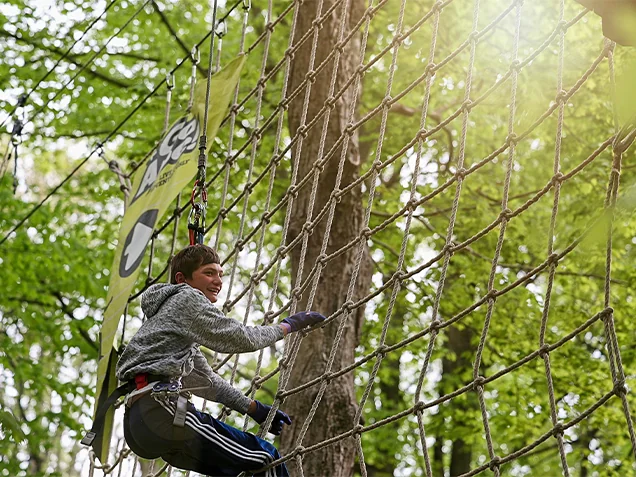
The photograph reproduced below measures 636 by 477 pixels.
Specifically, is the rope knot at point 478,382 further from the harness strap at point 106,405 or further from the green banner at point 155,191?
the green banner at point 155,191

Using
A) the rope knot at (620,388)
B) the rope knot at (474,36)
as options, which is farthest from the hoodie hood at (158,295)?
the rope knot at (474,36)

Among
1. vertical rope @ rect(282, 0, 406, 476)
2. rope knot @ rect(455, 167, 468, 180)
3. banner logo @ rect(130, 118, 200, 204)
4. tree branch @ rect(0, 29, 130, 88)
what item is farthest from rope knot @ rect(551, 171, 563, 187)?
tree branch @ rect(0, 29, 130, 88)

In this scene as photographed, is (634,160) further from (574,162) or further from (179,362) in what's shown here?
(179,362)

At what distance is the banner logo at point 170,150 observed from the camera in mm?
3871

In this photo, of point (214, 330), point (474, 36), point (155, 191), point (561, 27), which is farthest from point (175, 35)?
point (214, 330)

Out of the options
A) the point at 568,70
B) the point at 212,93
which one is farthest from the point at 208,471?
the point at 568,70

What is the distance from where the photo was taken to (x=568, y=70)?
18.3 ft

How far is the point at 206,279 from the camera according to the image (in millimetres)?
2447

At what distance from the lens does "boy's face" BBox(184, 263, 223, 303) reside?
2.45m

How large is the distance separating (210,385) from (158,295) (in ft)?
0.93

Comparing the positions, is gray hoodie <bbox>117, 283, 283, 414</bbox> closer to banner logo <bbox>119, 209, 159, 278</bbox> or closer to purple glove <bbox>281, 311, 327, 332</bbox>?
purple glove <bbox>281, 311, 327, 332</bbox>

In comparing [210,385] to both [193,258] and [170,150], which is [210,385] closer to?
[193,258]

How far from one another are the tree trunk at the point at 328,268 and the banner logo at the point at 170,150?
1.69 ft

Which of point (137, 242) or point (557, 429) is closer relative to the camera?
point (557, 429)
